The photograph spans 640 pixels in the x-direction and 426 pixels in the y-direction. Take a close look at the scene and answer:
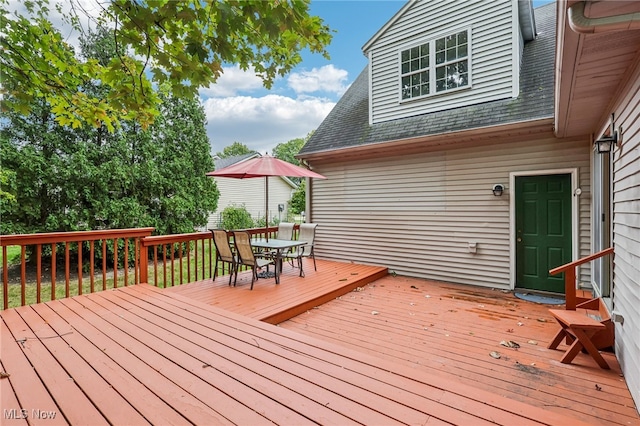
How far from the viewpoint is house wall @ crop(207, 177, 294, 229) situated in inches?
640

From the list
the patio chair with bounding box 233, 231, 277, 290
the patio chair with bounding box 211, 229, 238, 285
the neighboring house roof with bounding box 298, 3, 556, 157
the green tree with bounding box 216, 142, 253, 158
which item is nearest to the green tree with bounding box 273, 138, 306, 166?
the green tree with bounding box 216, 142, 253, 158

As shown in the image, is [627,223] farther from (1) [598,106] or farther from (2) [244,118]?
(2) [244,118]

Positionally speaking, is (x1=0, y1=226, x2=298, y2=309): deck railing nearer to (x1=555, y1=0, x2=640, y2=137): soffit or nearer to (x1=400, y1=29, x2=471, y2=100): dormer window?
(x1=400, y1=29, x2=471, y2=100): dormer window

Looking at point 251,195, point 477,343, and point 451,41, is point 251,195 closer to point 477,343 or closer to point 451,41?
point 451,41

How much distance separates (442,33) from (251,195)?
13777mm

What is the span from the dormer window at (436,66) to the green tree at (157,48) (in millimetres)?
4379

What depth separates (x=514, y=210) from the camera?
521 centimetres

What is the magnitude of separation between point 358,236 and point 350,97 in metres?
4.01

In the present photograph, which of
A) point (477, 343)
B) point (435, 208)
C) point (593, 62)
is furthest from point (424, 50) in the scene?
point (477, 343)

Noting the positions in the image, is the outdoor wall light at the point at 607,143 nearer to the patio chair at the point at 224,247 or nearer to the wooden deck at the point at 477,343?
the wooden deck at the point at 477,343

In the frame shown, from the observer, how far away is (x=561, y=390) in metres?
2.39

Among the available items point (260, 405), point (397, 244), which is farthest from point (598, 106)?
point (260, 405)

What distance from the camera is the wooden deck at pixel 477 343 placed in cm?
231

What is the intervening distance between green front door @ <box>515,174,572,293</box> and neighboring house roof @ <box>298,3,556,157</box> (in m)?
1.13
